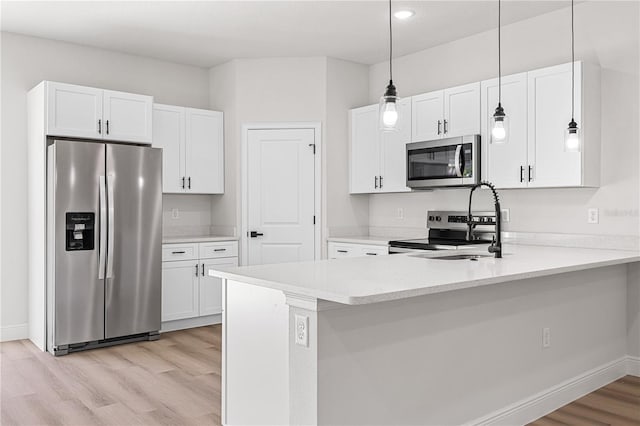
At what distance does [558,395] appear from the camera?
125 inches

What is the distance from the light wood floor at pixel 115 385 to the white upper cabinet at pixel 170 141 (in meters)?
1.59

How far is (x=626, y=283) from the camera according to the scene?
3873 mm

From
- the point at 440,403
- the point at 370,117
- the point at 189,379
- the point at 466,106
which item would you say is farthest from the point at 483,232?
the point at 189,379

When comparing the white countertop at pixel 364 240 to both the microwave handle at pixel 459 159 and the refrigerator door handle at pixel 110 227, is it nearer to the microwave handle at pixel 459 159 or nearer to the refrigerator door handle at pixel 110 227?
the microwave handle at pixel 459 159

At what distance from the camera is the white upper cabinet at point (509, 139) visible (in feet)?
13.5

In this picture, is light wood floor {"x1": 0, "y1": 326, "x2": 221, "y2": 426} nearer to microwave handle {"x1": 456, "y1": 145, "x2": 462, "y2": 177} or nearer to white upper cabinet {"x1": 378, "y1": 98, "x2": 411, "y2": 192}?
white upper cabinet {"x1": 378, "y1": 98, "x2": 411, "y2": 192}

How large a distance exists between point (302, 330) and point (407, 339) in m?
0.54

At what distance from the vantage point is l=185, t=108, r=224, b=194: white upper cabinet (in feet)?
18.2

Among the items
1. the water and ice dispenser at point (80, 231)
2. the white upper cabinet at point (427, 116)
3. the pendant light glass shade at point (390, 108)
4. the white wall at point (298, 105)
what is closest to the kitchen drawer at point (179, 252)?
the white wall at point (298, 105)

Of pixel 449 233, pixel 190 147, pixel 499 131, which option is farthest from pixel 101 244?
pixel 499 131

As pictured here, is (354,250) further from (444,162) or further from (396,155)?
(444,162)

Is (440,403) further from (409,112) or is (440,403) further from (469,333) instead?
(409,112)

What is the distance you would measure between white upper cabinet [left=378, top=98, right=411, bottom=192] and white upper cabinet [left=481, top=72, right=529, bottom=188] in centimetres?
86

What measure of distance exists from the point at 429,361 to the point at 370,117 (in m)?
3.36
